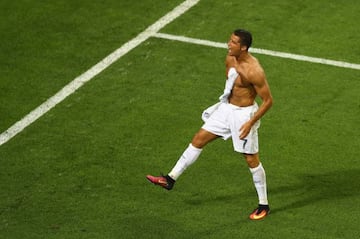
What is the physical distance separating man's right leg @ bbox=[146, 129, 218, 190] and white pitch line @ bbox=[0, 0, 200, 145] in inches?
94.9

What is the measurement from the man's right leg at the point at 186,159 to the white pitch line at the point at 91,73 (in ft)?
7.90

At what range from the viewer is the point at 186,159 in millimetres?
13930

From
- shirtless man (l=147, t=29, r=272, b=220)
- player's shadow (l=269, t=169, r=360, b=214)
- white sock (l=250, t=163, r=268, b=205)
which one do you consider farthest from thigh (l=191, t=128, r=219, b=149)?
player's shadow (l=269, t=169, r=360, b=214)

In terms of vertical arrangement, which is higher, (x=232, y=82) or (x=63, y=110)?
(x=232, y=82)

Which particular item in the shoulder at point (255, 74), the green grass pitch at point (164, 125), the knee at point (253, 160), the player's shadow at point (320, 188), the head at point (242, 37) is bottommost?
the player's shadow at point (320, 188)

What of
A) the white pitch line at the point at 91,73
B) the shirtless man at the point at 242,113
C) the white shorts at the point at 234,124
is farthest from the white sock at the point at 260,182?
the white pitch line at the point at 91,73

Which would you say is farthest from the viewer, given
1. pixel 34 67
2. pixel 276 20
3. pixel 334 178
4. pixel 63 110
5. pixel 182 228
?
pixel 276 20

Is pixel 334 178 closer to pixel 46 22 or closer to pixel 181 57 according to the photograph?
pixel 181 57

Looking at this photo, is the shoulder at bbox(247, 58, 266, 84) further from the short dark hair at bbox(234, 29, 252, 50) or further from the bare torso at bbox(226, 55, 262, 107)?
the short dark hair at bbox(234, 29, 252, 50)

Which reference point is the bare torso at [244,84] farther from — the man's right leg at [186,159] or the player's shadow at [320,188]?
the player's shadow at [320,188]

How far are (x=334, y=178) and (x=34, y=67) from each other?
483cm

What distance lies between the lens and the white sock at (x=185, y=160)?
13.9 metres

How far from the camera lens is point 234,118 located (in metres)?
13.6

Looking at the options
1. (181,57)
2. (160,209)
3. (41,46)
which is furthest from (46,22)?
(160,209)
